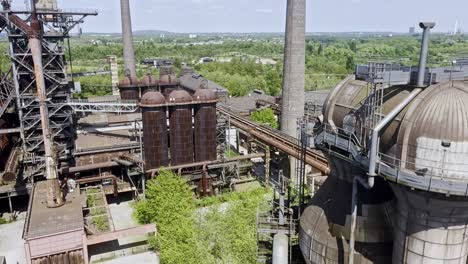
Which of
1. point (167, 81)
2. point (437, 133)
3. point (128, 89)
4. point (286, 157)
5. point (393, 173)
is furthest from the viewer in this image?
point (167, 81)

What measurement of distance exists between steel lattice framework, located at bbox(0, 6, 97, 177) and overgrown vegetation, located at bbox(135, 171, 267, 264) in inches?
430

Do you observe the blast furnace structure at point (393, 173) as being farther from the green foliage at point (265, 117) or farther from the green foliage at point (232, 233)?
the green foliage at point (265, 117)

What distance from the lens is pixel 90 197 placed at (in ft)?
97.9

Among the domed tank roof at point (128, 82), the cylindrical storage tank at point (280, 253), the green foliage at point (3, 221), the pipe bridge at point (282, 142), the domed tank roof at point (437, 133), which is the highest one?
the domed tank roof at point (437, 133)

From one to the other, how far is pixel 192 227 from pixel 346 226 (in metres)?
9.33

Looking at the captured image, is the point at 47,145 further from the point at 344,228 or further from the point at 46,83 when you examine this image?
the point at 344,228

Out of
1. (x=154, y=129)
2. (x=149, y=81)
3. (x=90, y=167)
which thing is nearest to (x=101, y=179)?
→ (x=90, y=167)

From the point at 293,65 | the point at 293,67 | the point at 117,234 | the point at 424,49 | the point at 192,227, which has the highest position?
the point at 424,49

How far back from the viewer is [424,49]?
46.2 ft

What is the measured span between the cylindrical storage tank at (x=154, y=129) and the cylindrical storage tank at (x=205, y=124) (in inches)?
111

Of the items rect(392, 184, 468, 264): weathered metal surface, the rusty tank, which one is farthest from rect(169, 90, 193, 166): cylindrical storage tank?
rect(392, 184, 468, 264): weathered metal surface

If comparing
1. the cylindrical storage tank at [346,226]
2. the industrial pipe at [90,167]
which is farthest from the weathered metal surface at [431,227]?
the industrial pipe at [90,167]

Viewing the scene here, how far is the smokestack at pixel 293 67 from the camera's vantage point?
114 feet

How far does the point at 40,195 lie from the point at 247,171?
18.7 meters
